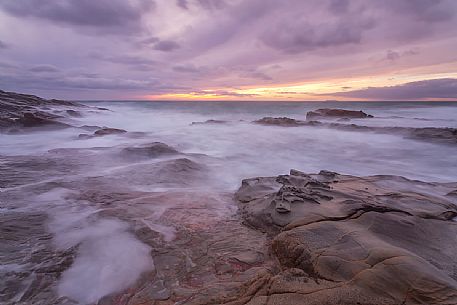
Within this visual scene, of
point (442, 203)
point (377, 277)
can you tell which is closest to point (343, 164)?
point (442, 203)

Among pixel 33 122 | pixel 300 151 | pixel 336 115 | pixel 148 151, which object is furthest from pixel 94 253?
pixel 336 115

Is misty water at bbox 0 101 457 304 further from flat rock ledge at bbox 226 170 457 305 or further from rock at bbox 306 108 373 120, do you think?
rock at bbox 306 108 373 120

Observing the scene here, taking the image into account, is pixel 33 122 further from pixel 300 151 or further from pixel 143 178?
pixel 300 151

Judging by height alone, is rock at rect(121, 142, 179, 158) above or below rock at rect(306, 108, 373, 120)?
above

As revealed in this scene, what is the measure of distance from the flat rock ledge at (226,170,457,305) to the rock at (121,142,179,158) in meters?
4.58

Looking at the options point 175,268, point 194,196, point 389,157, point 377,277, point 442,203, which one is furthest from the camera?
point 389,157

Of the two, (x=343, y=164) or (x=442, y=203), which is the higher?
(x=442, y=203)

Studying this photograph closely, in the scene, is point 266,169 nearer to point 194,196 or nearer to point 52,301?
point 194,196

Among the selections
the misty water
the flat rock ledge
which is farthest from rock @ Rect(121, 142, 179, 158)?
the flat rock ledge

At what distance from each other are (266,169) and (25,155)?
729 cm

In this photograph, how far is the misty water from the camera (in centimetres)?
329

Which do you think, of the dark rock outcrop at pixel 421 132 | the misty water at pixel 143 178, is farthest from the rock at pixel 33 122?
the dark rock outcrop at pixel 421 132

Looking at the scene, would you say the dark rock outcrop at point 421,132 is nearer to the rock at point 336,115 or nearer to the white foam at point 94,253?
the rock at point 336,115

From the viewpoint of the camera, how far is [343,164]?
9172 millimetres
